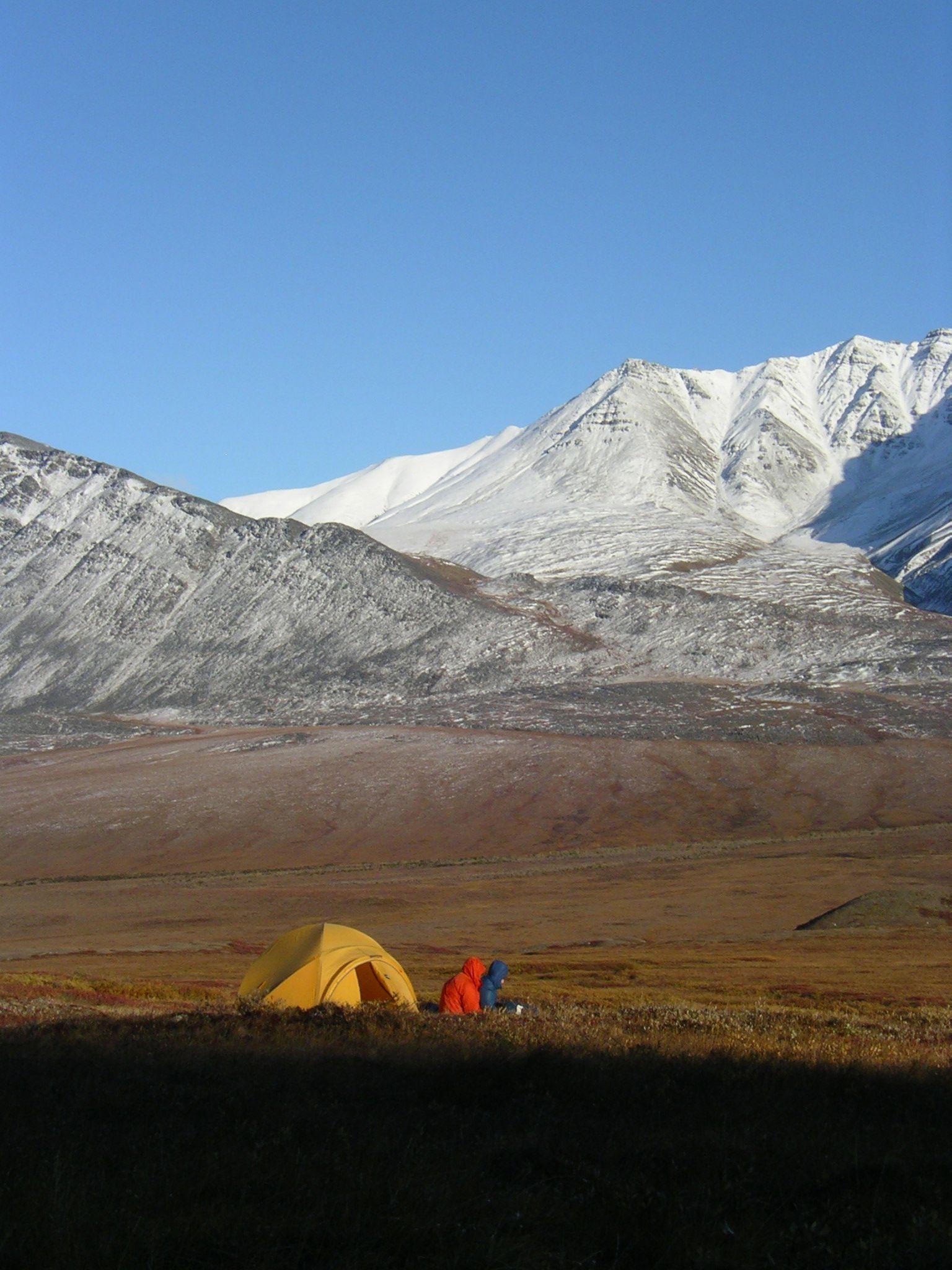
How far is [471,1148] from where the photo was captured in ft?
29.3

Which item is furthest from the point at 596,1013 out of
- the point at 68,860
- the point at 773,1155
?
the point at 68,860

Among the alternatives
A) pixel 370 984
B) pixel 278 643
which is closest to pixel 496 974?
pixel 370 984

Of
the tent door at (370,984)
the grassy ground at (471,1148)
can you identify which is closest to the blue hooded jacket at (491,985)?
the tent door at (370,984)

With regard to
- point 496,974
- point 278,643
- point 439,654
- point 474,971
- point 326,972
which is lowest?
point 496,974

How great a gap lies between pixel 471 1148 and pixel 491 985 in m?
13.5

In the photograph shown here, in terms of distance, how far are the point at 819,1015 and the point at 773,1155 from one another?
1199 cm

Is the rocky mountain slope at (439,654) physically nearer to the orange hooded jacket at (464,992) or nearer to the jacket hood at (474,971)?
the jacket hood at (474,971)

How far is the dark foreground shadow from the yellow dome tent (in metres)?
8.18

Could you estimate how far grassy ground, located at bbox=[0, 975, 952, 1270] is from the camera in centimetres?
673

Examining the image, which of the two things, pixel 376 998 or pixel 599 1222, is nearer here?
pixel 599 1222

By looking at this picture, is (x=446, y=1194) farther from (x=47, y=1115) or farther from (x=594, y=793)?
(x=594, y=793)

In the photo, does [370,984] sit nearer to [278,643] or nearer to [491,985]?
[491,985]

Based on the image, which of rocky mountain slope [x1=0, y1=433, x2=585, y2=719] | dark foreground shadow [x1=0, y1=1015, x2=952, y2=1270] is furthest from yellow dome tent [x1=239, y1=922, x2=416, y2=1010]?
rocky mountain slope [x1=0, y1=433, x2=585, y2=719]

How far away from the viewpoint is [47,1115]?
9.95 meters
